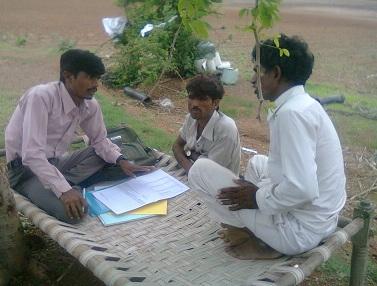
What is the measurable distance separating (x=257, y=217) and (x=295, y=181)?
412 millimetres

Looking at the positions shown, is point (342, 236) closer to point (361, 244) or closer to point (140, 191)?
point (361, 244)

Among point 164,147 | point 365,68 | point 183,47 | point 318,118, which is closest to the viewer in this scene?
point 318,118

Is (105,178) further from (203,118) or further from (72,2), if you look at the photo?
(72,2)

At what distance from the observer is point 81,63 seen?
295 cm

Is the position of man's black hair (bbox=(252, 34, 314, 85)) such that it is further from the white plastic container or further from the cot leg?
the white plastic container

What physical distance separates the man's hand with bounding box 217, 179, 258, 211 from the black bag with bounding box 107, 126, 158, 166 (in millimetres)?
1284

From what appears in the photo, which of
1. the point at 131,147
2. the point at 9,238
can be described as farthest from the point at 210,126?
the point at 9,238

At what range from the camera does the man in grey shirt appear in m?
3.20

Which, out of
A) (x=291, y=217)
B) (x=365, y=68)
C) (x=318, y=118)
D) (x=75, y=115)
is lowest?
(x=365, y=68)

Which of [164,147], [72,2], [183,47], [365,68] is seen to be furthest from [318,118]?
[72,2]

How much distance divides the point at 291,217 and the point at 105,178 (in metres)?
1.52

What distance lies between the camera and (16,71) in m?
7.99

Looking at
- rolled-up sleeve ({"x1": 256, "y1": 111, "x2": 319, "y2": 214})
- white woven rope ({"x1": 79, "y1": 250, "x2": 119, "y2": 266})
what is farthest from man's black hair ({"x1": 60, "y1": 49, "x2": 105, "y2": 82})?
rolled-up sleeve ({"x1": 256, "y1": 111, "x2": 319, "y2": 214})

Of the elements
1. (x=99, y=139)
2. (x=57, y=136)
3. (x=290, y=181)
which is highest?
(x=290, y=181)
